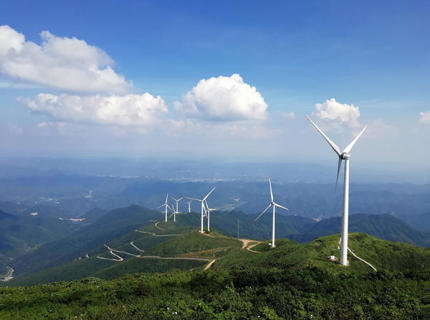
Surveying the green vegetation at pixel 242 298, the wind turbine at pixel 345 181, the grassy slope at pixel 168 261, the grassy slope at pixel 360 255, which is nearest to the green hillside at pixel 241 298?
the green vegetation at pixel 242 298

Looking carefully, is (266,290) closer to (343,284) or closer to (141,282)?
(343,284)

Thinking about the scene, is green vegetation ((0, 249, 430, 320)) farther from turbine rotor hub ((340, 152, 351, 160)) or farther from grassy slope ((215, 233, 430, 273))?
grassy slope ((215, 233, 430, 273))

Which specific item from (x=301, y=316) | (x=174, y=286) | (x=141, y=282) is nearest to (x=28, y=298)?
(x=141, y=282)

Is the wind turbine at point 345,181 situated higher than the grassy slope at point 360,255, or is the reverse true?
the wind turbine at point 345,181

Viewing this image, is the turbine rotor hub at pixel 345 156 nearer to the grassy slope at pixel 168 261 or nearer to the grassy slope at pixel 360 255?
the grassy slope at pixel 360 255

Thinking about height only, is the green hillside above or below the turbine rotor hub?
below

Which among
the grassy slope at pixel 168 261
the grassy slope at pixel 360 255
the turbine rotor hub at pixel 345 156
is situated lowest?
the grassy slope at pixel 168 261

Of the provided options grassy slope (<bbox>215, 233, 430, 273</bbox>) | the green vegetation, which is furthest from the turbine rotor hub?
grassy slope (<bbox>215, 233, 430, 273</bbox>)

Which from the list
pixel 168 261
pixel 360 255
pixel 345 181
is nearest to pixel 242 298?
pixel 345 181

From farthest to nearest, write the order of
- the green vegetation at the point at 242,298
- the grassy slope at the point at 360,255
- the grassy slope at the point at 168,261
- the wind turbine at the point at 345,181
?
1. the grassy slope at the point at 168,261
2. the grassy slope at the point at 360,255
3. the wind turbine at the point at 345,181
4. the green vegetation at the point at 242,298

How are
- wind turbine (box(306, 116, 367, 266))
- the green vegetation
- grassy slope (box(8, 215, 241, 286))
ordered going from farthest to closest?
1. grassy slope (box(8, 215, 241, 286))
2. wind turbine (box(306, 116, 367, 266))
3. the green vegetation

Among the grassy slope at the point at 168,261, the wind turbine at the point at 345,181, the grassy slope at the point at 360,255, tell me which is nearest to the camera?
the wind turbine at the point at 345,181
